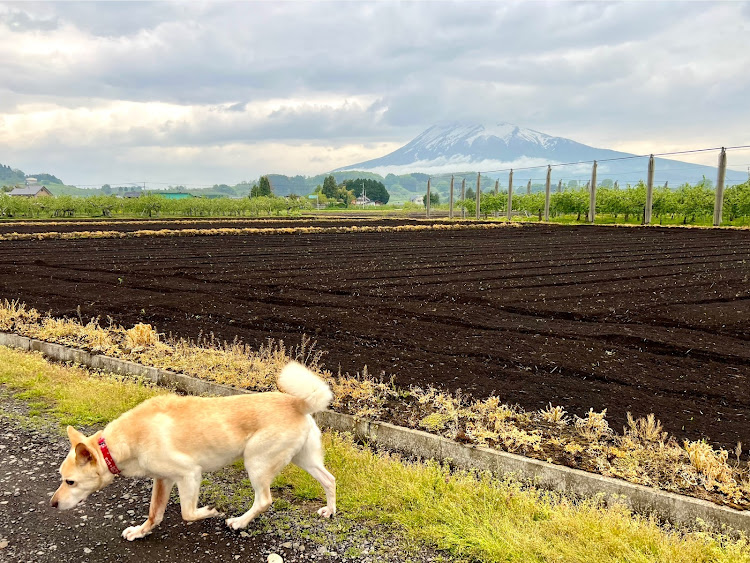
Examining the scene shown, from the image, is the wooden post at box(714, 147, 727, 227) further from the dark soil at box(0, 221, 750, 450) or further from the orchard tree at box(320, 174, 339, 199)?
the orchard tree at box(320, 174, 339, 199)

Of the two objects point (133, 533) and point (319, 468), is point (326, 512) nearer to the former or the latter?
point (319, 468)

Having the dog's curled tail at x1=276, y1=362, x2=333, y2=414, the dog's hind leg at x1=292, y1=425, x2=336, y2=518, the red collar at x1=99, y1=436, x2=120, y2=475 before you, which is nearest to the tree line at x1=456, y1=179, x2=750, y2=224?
the dog's hind leg at x1=292, y1=425, x2=336, y2=518

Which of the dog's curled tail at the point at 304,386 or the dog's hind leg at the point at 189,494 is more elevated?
the dog's curled tail at the point at 304,386

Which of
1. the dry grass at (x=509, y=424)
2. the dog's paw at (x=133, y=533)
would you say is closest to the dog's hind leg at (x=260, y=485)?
the dog's paw at (x=133, y=533)

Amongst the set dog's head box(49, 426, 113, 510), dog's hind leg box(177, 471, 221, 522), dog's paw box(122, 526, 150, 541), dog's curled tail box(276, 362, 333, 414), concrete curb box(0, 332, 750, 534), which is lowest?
dog's paw box(122, 526, 150, 541)

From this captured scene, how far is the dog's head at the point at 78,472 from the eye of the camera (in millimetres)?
3682

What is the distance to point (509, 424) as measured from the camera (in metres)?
5.66

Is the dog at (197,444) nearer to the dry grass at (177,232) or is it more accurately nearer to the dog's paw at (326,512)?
the dog's paw at (326,512)

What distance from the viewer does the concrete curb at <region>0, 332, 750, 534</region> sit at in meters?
4.17

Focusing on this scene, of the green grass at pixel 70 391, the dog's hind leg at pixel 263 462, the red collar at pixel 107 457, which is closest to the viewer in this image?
the red collar at pixel 107 457

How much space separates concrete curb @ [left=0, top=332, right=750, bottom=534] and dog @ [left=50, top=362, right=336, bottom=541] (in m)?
1.51

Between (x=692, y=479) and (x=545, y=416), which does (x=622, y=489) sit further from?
(x=545, y=416)

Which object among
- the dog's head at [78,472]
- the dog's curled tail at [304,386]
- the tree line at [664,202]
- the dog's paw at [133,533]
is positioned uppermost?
the tree line at [664,202]

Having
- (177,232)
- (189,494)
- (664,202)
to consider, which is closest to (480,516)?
(189,494)
